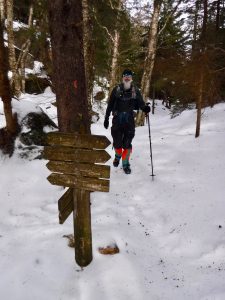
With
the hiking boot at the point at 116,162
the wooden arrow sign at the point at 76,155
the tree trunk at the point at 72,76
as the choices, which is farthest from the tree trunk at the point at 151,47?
the wooden arrow sign at the point at 76,155

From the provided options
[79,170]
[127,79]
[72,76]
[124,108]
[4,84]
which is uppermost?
[72,76]

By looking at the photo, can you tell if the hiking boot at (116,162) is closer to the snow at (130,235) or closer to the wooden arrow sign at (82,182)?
the snow at (130,235)

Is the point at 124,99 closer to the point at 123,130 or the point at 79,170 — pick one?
the point at 123,130

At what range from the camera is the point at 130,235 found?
4871 millimetres

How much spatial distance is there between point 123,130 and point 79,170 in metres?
3.60

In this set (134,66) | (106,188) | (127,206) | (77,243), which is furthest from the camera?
(134,66)

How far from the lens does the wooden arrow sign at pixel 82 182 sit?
3643 millimetres

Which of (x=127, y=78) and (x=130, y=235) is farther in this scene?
(x=127, y=78)

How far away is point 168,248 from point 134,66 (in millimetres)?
21587

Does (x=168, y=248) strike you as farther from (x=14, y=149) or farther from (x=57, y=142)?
(x=14, y=149)

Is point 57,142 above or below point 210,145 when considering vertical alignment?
above

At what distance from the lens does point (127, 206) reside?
5863mm

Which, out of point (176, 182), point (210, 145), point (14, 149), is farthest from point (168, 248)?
point (14, 149)

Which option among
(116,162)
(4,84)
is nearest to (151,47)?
(116,162)
